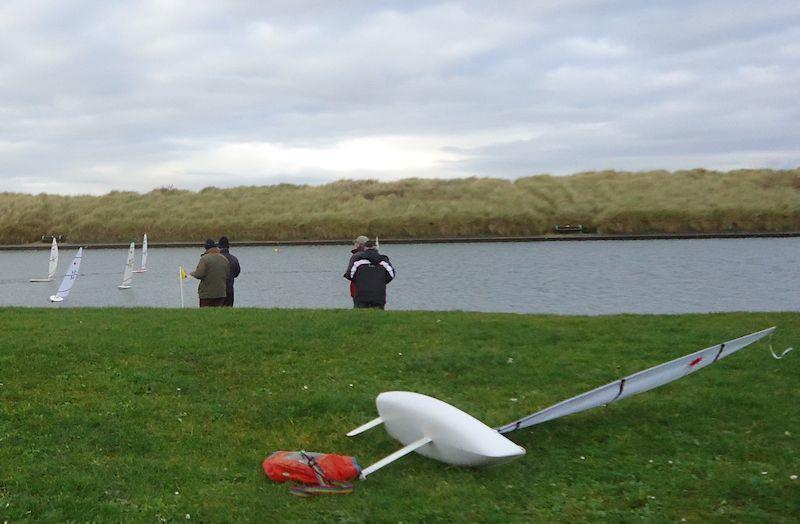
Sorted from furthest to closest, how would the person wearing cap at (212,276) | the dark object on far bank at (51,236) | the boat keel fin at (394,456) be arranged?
the dark object on far bank at (51,236) → the person wearing cap at (212,276) → the boat keel fin at (394,456)

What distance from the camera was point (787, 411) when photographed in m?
8.93

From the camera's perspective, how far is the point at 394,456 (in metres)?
7.61

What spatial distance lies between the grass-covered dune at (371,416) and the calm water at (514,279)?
1723cm

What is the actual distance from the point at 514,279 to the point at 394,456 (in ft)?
119

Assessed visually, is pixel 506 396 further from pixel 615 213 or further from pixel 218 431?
pixel 615 213

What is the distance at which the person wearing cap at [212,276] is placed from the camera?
61.0 feet

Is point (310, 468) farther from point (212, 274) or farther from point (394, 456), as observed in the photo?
point (212, 274)

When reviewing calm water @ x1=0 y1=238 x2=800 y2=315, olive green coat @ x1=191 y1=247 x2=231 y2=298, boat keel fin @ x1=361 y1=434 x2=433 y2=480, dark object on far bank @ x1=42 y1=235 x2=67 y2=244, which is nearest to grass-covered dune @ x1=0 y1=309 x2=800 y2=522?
boat keel fin @ x1=361 y1=434 x2=433 y2=480

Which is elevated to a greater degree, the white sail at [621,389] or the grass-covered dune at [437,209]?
the grass-covered dune at [437,209]

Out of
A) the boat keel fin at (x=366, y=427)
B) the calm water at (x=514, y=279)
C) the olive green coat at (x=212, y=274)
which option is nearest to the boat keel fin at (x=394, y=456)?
the boat keel fin at (x=366, y=427)

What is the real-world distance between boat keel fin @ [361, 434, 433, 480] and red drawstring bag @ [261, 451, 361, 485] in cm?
9

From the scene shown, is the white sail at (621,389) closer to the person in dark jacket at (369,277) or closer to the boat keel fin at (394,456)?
the boat keel fin at (394,456)

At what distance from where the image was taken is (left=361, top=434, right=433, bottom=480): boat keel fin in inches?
294

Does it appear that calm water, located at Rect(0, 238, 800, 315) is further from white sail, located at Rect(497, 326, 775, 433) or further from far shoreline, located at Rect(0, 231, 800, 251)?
white sail, located at Rect(497, 326, 775, 433)
